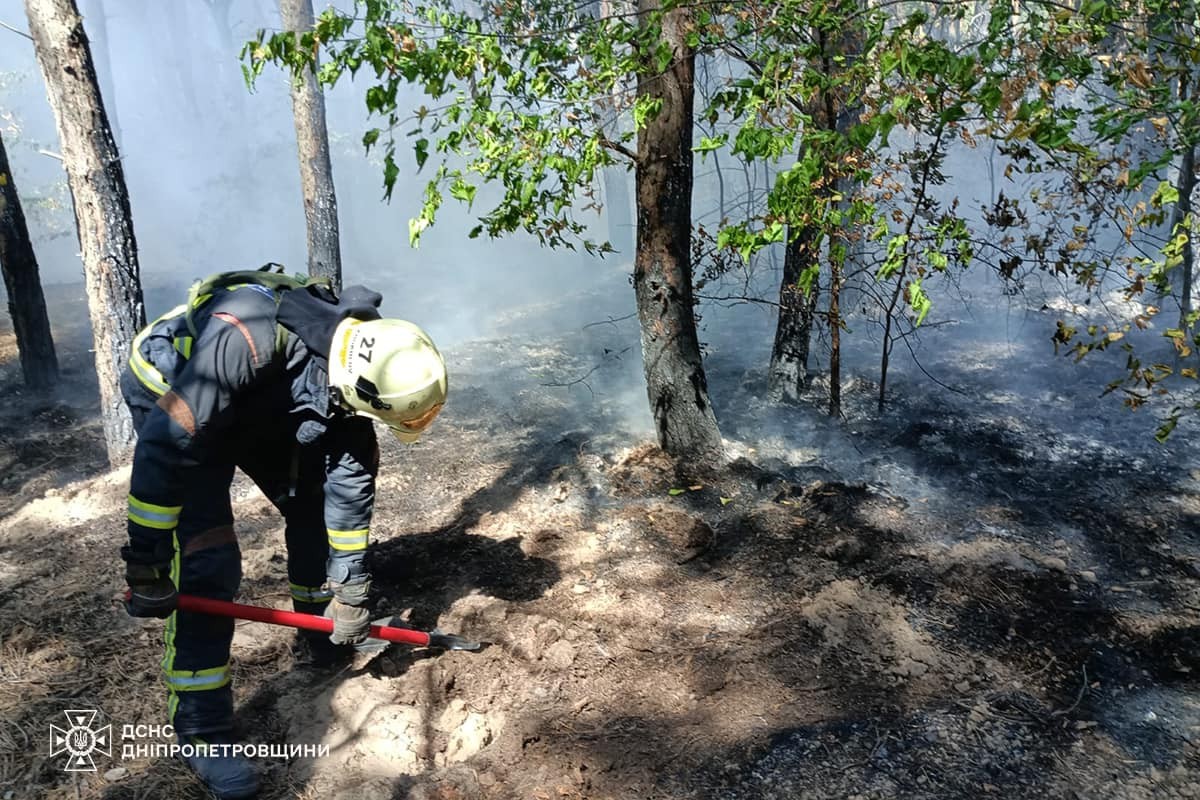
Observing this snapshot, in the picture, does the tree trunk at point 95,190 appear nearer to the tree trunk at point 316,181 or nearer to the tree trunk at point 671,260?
the tree trunk at point 316,181

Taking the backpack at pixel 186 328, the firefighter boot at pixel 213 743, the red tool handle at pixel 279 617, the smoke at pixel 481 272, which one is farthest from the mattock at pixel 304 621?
the smoke at pixel 481 272

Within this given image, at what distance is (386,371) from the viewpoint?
291 cm

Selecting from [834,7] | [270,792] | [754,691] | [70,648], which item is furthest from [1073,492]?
[70,648]

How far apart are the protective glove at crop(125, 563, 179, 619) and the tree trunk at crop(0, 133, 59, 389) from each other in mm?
6309

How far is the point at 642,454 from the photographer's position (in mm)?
5926

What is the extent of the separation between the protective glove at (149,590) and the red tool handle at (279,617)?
8 centimetres

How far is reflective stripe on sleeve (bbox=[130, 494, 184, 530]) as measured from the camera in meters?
2.81

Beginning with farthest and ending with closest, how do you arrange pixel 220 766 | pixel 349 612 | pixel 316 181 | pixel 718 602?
pixel 316 181 < pixel 718 602 < pixel 349 612 < pixel 220 766

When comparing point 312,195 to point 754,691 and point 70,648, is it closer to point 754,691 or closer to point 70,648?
point 70,648

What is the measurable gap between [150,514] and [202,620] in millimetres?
513

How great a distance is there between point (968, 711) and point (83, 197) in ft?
21.0

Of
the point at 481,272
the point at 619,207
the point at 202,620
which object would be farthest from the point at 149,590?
the point at 619,207

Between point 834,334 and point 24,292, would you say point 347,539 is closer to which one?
point 834,334

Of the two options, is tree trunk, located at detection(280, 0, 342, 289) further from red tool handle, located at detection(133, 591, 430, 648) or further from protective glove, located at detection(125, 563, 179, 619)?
protective glove, located at detection(125, 563, 179, 619)
